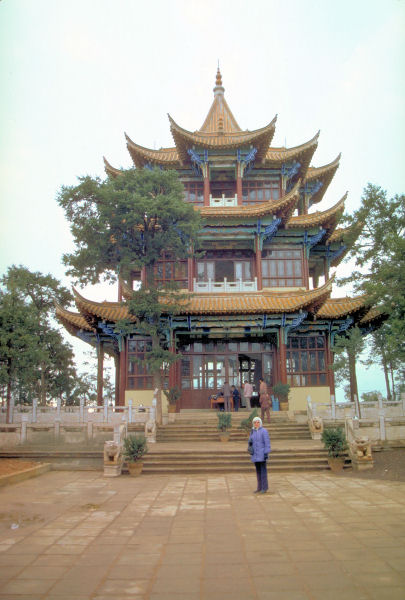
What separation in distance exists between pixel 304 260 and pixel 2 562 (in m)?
18.6

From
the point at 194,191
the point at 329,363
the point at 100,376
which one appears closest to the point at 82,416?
the point at 100,376

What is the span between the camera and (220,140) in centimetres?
2227

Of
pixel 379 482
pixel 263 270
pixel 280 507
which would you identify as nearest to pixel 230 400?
pixel 263 270

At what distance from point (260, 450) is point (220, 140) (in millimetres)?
17274

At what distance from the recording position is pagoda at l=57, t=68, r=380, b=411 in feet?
62.5

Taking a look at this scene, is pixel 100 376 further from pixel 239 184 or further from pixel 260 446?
pixel 260 446

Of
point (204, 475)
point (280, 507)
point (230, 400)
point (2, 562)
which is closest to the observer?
point (2, 562)

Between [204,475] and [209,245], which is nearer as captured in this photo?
[204,475]

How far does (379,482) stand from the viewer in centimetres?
956

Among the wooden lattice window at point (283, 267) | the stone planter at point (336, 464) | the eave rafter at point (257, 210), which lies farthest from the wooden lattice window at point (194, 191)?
the stone planter at point (336, 464)

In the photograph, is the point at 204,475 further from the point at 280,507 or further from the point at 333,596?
the point at 333,596

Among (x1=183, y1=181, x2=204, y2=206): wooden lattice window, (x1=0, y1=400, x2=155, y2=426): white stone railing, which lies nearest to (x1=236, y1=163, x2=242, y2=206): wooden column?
(x1=183, y1=181, x2=204, y2=206): wooden lattice window

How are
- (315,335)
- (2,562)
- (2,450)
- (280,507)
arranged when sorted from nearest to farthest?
(2,562) → (280,507) → (2,450) → (315,335)

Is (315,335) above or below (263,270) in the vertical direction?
below
